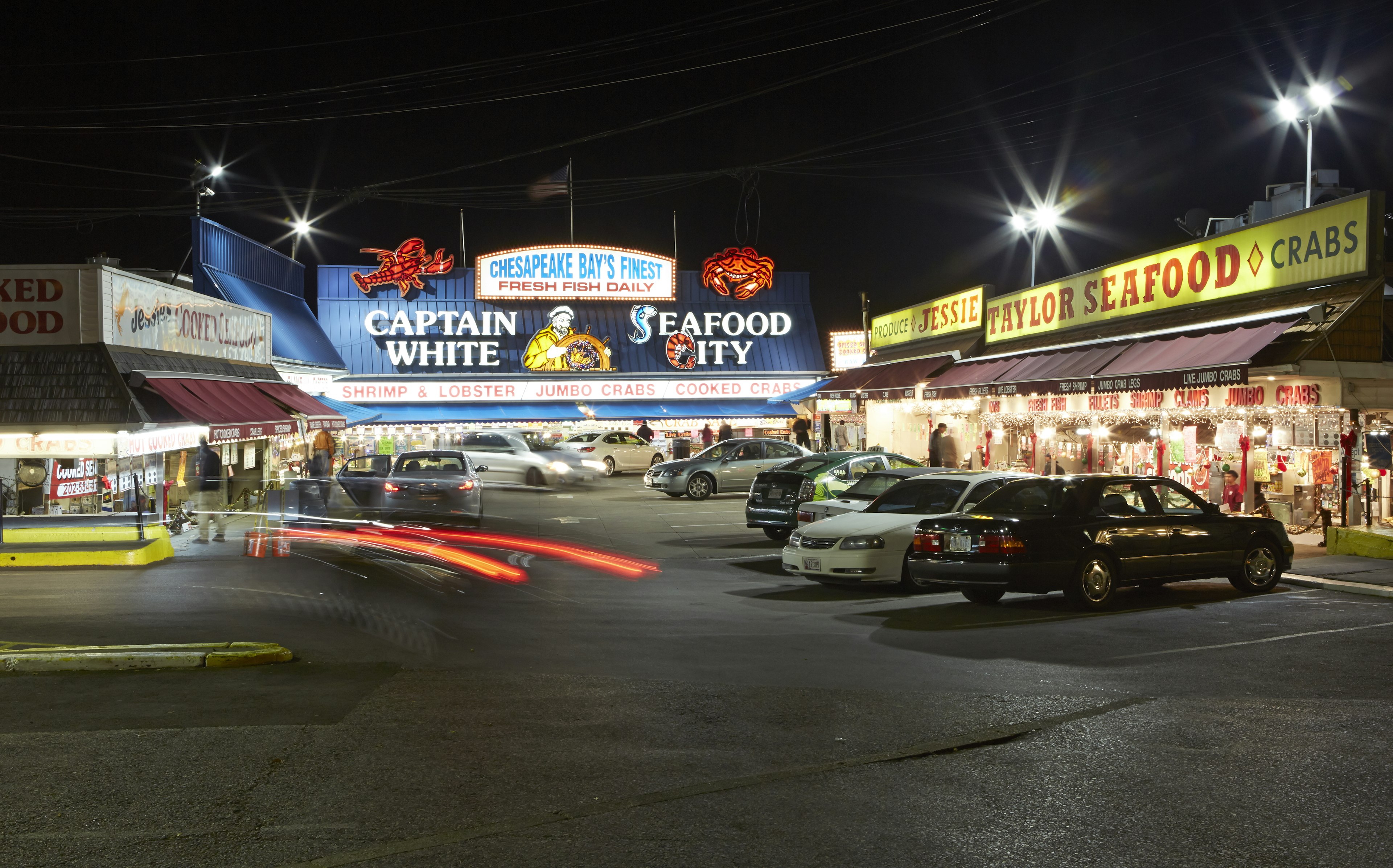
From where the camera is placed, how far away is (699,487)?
2673 centimetres

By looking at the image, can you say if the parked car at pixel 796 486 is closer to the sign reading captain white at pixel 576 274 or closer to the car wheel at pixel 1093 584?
the car wheel at pixel 1093 584

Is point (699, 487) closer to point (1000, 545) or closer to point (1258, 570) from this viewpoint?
point (1258, 570)

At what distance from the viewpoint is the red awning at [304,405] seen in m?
24.7

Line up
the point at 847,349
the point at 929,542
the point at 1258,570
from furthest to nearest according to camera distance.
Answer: the point at 847,349 → the point at 1258,570 → the point at 929,542

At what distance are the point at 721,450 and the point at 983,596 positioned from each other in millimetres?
15998

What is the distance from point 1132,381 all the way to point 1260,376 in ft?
7.35

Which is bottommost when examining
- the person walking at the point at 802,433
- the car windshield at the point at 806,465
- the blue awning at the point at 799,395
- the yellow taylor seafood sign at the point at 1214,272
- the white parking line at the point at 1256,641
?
the white parking line at the point at 1256,641

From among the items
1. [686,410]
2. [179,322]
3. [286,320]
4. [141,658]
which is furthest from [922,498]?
[686,410]

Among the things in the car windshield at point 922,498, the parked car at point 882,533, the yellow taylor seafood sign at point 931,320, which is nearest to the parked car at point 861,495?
the car windshield at point 922,498

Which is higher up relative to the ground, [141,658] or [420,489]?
[420,489]

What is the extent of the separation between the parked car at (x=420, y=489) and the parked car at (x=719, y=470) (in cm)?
699

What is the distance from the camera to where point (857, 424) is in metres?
37.1

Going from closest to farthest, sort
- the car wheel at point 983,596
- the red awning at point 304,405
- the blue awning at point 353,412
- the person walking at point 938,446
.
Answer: the car wheel at point 983,596
the red awning at point 304,405
the person walking at point 938,446
the blue awning at point 353,412

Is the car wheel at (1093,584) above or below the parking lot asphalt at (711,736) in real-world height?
above
